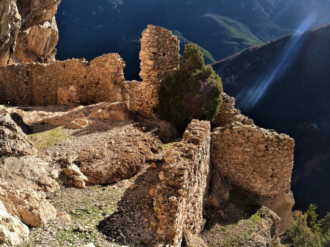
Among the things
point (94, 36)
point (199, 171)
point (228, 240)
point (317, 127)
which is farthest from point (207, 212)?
point (94, 36)

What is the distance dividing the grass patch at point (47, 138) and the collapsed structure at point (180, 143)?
4.29 metres

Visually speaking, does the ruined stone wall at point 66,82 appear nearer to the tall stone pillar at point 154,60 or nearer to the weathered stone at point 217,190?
the tall stone pillar at point 154,60

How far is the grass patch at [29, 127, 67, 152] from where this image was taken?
30.8 feet

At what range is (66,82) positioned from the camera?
17203mm

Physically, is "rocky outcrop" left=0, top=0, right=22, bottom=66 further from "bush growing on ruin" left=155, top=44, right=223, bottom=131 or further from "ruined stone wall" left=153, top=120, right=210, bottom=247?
"ruined stone wall" left=153, top=120, right=210, bottom=247

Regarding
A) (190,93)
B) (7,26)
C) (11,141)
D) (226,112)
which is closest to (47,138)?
(11,141)

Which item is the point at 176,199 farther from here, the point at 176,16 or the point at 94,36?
the point at 176,16

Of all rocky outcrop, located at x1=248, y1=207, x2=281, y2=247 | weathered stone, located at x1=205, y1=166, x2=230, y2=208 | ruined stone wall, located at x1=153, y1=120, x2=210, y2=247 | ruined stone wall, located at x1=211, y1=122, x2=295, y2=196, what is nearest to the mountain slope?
ruined stone wall, located at x1=211, y1=122, x2=295, y2=196

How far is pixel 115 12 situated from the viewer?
56812 millimetres

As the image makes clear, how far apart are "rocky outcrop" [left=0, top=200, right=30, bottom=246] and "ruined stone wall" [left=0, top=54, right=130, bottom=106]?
1082 cm

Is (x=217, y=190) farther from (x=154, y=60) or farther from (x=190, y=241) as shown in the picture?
(x=154, y=60)

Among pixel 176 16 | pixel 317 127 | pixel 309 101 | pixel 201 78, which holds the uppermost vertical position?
pixel 176 16

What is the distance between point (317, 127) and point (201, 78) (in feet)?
105

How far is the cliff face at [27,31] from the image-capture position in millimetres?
15430
